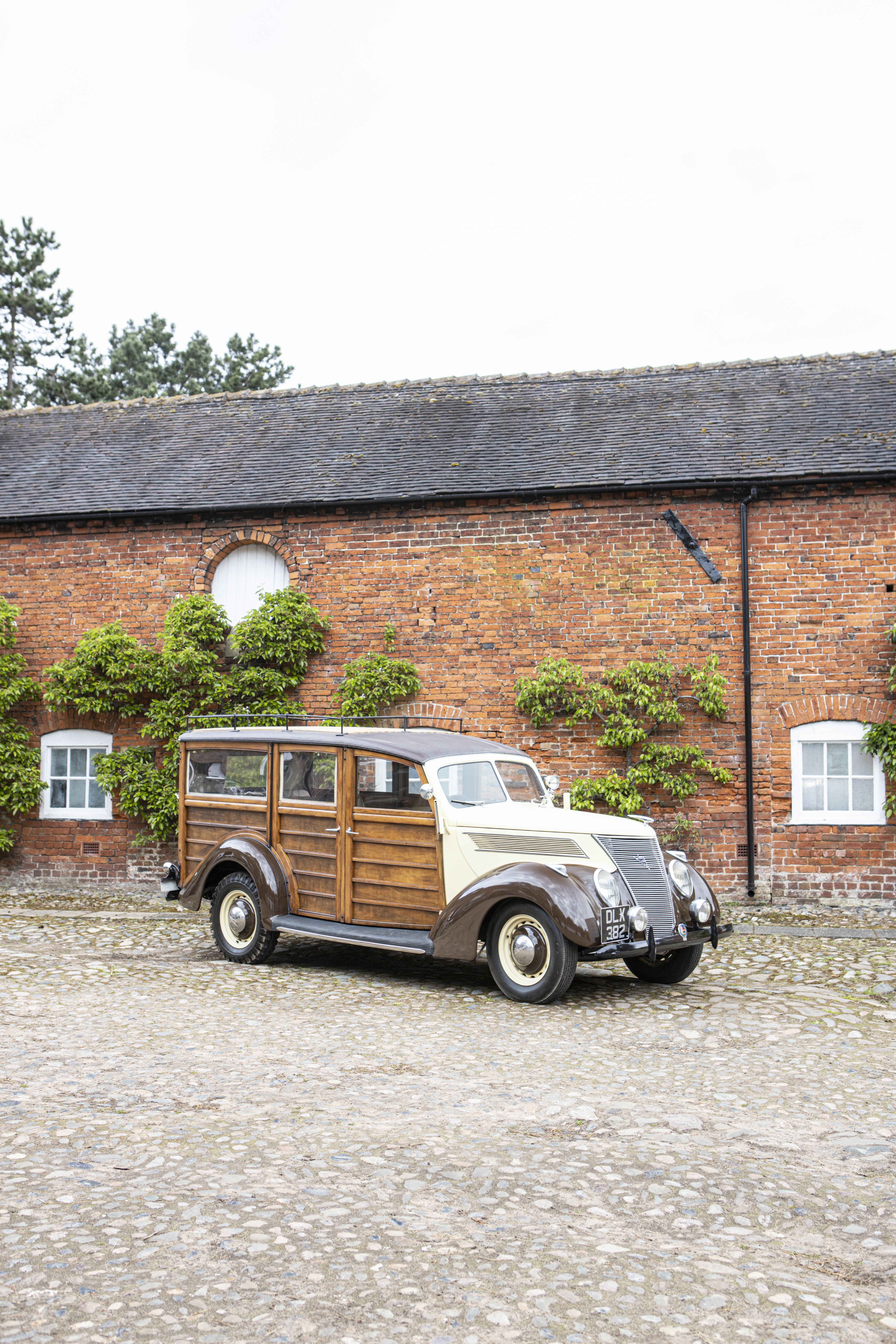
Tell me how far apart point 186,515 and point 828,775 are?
864 cm

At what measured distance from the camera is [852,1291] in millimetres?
3275

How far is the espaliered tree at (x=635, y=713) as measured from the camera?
1227 centimetres

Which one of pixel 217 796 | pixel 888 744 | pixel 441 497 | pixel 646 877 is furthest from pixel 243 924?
pixel 888 744

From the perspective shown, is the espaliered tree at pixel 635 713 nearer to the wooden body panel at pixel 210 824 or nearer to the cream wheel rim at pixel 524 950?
the wooden body panel at pixel 210 824

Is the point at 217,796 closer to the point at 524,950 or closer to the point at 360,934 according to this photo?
the point at 360,934

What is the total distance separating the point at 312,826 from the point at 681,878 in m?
2.96

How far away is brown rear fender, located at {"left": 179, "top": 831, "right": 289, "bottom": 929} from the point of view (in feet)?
28.6

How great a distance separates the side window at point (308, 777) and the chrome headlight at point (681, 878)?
2.69 meters

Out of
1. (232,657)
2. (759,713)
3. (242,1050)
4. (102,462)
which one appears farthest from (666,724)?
(102,462)

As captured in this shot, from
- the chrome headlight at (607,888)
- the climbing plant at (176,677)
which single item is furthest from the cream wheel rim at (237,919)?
the climbing plant at (176,677)

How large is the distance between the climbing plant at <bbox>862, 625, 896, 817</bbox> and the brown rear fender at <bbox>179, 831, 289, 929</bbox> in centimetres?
687

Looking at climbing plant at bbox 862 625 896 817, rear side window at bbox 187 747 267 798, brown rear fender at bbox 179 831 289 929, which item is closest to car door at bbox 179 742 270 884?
rear side window at bbox 187 747 267 798

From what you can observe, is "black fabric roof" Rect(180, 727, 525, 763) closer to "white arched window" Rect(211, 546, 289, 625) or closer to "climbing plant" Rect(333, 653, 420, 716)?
"climbing plant" Rect(333, 653, 420, 716)

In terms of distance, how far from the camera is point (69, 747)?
14.2m
